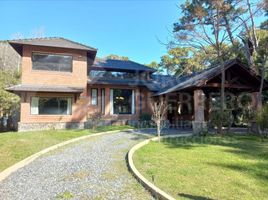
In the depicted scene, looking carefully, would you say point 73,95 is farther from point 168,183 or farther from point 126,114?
point 168,183

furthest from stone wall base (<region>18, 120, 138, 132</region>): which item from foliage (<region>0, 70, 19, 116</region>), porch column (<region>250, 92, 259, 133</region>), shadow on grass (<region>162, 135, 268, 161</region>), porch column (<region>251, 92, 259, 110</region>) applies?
porch column (<region>251, 92, 259, 110</region>)

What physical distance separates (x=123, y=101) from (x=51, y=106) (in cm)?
650

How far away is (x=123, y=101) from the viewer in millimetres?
23734

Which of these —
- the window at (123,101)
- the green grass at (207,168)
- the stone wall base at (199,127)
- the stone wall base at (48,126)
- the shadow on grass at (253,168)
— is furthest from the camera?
the window at (123,101)

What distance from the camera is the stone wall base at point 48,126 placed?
19.2 metres

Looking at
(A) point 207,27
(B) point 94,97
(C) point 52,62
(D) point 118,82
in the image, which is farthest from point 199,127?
(C) point 52,62

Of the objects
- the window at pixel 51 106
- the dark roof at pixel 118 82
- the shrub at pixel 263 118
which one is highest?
the dark roof at pixel 118 82

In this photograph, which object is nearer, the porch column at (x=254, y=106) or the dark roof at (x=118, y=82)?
the porch column at (x=254, y=106)

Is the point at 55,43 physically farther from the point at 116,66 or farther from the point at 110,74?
the point at 116,66

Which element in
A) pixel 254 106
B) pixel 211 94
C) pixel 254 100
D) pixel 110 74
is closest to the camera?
pixel 254 106

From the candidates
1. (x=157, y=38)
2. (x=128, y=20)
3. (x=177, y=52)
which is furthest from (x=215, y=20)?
(x=177, y=52)

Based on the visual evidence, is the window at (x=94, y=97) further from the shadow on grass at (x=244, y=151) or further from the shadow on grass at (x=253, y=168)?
the shadow on grass at (x=253, y=168)

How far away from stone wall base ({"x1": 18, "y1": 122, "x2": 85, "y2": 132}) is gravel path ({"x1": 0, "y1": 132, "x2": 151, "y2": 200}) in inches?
350

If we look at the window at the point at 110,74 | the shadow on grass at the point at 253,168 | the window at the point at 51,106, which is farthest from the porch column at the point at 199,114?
the window at the point at 110,74
